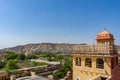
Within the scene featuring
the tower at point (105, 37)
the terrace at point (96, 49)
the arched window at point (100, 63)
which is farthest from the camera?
the tower at point (105, 37)

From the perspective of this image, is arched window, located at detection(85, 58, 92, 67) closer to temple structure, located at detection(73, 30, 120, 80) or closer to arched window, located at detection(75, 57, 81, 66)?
temple structure, located at detection(73, 30, 120, 80)

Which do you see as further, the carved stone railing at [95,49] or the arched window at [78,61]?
the arched window at [78,61]

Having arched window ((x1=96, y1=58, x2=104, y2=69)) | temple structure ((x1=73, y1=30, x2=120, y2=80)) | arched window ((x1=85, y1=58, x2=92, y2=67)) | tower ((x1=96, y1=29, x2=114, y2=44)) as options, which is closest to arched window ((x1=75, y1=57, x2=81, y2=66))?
temple structure ((x1=73, y1=30, x2=120, y2=80))

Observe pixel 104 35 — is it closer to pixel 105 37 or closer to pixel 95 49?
pixel 105 37

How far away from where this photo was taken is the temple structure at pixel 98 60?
45.5ft

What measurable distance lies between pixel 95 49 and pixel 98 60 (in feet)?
3.06

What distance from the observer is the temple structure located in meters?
13.9

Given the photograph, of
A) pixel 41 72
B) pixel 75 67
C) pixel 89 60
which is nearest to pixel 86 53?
pixel 89 60

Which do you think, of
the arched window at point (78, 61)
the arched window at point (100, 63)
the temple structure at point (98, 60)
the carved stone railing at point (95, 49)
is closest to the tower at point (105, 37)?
the temple structure at point (98, 60)

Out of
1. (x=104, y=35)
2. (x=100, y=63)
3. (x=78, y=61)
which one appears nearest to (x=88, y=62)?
(x=78, y=61)

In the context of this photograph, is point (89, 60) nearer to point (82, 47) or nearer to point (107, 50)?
point (82, 47)

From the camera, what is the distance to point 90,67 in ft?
50.2

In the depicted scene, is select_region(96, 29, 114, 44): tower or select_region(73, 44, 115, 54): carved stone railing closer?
select_region(73, 44, 115, 54): carved stone railing

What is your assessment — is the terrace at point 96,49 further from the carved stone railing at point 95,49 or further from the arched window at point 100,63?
the arched window at point 100,63
